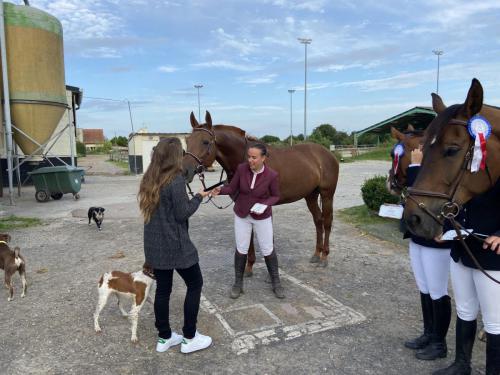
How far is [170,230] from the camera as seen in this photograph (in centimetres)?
299

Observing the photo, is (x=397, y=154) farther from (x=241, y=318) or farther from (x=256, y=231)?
(x=241, y=318)

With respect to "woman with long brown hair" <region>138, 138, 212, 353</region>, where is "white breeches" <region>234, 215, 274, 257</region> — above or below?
below

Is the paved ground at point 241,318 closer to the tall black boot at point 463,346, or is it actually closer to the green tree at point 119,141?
the tall black boot at point 463,346

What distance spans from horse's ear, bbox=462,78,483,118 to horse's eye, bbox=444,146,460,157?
0.59ft

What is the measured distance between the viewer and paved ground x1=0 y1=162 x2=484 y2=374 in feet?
9.93

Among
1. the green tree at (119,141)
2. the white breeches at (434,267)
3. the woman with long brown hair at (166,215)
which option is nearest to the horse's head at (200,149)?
the woman with long brown hair at (166,215)

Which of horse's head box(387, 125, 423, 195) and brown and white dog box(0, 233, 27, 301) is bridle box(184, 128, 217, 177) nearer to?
horse's head box(387, 125, 423, 195)

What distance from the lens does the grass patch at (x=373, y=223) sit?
6940 mm

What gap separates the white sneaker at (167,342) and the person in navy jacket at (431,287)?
1974 mm

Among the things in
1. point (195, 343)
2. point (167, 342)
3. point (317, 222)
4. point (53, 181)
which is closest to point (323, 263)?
point (317, 222)

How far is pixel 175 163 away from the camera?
2.96 m

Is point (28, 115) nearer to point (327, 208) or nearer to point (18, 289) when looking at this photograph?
point (18, 289)

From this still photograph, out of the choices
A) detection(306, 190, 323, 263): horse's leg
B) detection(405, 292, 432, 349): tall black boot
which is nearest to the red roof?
detection(306, 190, 323, 263): horse's leg

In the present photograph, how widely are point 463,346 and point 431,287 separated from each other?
47 cm
